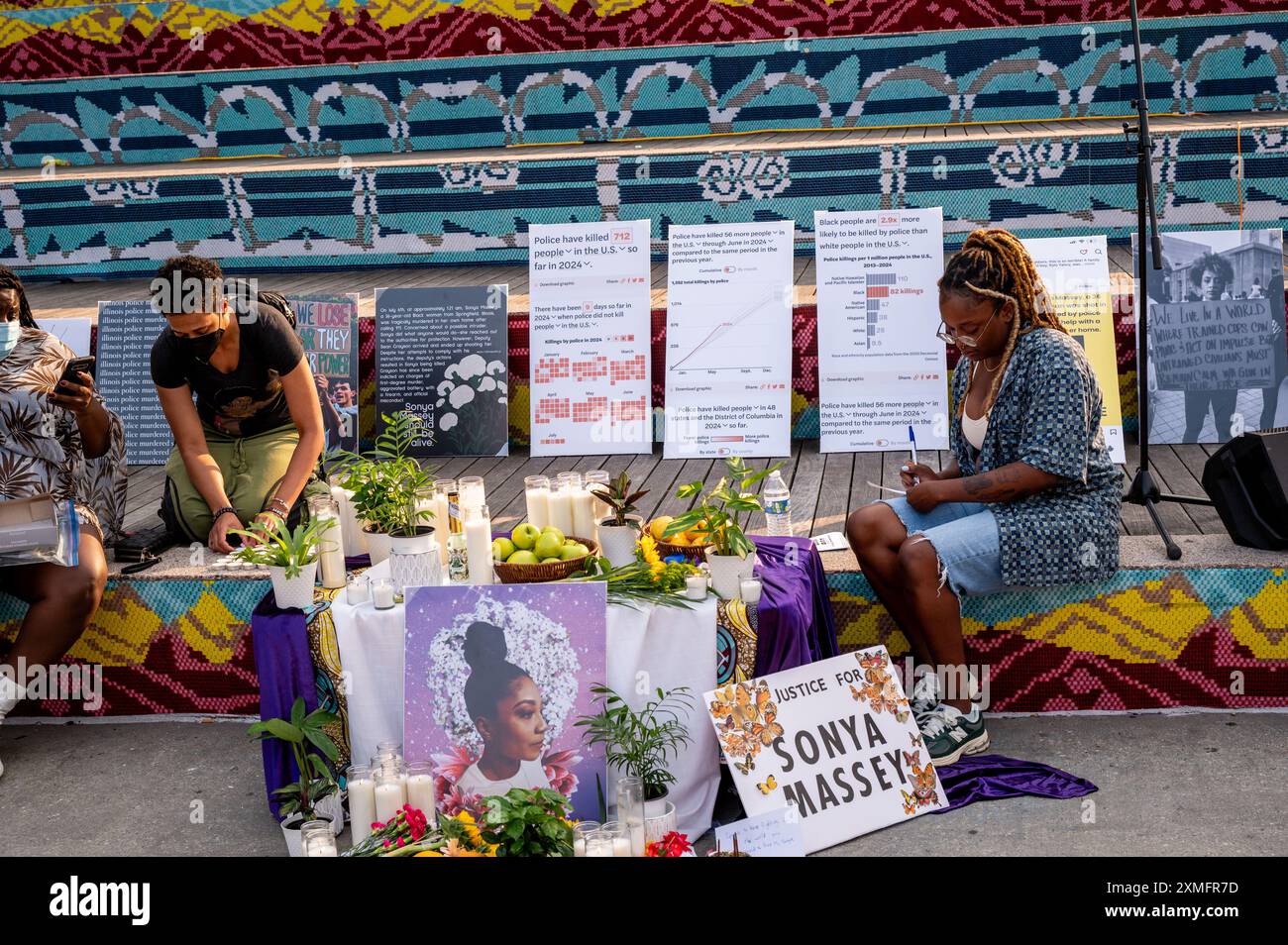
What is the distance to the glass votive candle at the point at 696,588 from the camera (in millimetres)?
3689

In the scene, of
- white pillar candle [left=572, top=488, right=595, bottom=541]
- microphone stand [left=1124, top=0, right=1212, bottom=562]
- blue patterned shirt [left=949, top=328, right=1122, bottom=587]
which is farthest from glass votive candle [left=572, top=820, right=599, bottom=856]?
microphone stand [left=1124, top=0, right=1212, bottom=562]

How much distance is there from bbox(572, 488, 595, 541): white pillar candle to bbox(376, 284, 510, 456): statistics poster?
221 centimetres

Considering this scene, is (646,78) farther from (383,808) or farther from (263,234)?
(383,808)

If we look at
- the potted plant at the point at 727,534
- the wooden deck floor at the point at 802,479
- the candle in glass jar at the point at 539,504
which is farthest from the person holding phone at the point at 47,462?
the potted plant at the point at 727,534

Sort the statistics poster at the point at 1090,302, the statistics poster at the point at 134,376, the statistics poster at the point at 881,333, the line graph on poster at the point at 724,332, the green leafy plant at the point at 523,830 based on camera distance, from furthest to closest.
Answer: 1. the statistics poster at the point at 134,376
2. the line graph on poster at the point at 724,332
3. the statistics poster at the point at 881,333
4. the statistics poster at the point at 1090,302
5. the green leafy plant at the point at 523,830

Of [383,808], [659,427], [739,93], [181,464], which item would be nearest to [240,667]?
[181,464]

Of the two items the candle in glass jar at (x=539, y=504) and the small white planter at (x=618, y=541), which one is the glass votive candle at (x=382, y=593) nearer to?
the candle in glass jar at (x=539, y=504)

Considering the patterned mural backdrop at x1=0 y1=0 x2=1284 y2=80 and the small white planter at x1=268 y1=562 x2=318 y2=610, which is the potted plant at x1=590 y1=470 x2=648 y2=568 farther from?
the patterned mural backdrop at x1=0 y1=0 x2=1284 y2=80

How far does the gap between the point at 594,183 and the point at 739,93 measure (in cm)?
148

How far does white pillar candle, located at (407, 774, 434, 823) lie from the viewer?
3.58 m

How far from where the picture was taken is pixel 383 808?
359cm

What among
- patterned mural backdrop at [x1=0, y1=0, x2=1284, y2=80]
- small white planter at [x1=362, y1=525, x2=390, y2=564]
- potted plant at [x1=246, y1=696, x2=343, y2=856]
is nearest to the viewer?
potted plant at [x1=246, y1=696, x2=343, y2=856]

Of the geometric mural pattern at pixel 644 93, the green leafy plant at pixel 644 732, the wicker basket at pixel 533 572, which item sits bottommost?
the green leafy plant at pixel 644 732

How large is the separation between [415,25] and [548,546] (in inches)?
274
